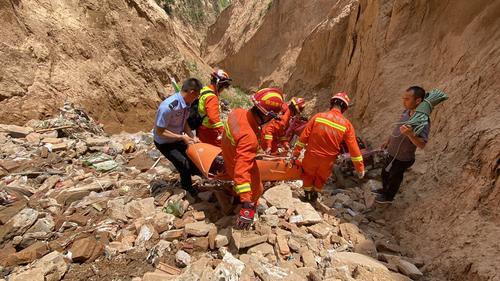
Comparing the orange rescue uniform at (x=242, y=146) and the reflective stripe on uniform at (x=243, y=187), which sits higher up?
the orange rescue uniform at (x=242, y=146)

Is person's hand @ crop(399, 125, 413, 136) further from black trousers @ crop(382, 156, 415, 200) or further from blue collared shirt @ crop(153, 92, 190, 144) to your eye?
blue collared shirt @ crop(153, 92, 190, 144)

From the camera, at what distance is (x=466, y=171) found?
3420 mm

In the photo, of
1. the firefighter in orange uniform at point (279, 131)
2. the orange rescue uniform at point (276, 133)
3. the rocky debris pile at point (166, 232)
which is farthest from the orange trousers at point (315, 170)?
the orange rescue uniform at point (276, 133)

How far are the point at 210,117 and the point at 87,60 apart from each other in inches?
180

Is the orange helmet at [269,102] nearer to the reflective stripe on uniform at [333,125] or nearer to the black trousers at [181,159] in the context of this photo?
the reflective stripe on uniform at [333,125]

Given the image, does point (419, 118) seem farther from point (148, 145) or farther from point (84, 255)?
point (148, 145)

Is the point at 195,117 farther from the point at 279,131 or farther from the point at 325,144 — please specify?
the point at 325,144

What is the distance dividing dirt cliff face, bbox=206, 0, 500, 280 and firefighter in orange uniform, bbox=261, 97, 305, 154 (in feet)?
5.28

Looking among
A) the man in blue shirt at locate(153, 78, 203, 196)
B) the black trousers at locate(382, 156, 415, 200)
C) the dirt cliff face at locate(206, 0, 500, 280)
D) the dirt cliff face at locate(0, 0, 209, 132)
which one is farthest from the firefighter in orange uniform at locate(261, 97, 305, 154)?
the dirt cliff face at locate(0, 0, 209, 132)

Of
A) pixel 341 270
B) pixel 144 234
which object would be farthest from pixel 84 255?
pixel 341 270

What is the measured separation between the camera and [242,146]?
119 inches

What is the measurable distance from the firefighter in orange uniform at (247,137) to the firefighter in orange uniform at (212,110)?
1.16 metres

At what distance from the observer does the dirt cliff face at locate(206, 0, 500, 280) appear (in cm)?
303

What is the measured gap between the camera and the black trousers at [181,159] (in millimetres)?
3979
